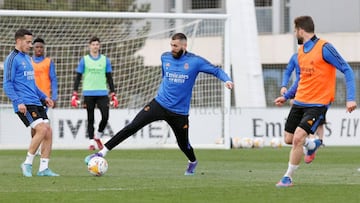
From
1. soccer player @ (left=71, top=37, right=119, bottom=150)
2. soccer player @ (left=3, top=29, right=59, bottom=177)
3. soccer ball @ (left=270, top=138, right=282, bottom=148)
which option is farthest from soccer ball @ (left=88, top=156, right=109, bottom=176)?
soccer ball @ (left=270, top=138, right=282, bottom=148)

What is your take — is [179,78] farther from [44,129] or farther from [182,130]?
[44,129]

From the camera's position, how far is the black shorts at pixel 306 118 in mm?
11750

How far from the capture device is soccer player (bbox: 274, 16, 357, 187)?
38.7 ft

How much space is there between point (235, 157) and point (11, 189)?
28.0 ft

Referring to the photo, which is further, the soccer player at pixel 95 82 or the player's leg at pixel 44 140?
the soccer player at pixel 95 82

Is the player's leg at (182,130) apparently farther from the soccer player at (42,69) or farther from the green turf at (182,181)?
the soccer player at (42,69)

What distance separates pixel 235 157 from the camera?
19.3 m

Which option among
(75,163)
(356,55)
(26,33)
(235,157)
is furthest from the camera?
(356,55)

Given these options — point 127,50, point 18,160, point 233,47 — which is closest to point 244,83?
point 233,47

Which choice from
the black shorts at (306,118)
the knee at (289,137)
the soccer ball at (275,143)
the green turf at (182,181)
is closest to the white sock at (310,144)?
the green turf at (182,181)

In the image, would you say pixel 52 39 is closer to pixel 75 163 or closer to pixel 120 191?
pixel 75 163

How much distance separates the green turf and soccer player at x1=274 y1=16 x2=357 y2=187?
725 mm

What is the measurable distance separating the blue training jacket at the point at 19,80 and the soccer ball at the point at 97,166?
1152mm

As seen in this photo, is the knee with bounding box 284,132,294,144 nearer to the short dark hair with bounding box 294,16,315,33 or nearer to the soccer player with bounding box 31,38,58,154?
the short dark hair with bounding box 294,16,315,33
